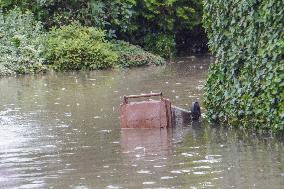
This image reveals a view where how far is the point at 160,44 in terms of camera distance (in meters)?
31.8

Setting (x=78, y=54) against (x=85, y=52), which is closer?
(x=78, y=54)

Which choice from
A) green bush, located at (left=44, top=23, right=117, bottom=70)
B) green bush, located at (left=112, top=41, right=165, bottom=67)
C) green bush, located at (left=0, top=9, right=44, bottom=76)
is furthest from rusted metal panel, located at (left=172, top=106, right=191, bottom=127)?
green bush, located at (left=112, top=41, right=165, bottom=67)

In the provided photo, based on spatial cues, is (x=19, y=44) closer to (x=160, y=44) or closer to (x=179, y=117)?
(x=160, y=44)

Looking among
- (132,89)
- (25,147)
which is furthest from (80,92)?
(25,147)

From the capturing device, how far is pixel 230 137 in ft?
37.4

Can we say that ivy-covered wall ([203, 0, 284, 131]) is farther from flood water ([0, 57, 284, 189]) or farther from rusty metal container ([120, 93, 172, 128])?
Result: rusty metal container ([120, 93, 172, 128])

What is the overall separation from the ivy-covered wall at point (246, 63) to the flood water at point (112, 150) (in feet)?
1.18

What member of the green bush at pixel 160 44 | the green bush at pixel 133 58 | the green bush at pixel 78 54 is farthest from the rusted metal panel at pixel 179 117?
the green bush at pixel 160 44

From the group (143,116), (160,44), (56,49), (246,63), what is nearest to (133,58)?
(56,49)

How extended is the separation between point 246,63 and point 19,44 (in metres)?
15.6

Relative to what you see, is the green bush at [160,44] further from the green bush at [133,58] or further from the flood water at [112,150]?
the flood water at [112,150]

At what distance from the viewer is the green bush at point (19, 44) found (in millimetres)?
24891

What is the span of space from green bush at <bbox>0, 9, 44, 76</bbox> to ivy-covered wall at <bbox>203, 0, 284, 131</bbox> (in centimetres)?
1277

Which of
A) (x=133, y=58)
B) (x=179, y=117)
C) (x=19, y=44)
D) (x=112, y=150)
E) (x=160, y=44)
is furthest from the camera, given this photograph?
(x=160, y=44)
